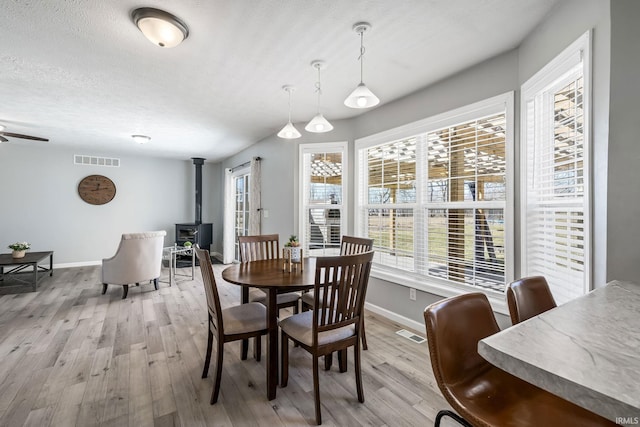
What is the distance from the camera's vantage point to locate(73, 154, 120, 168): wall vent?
6.05 m

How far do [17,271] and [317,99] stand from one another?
238 inches

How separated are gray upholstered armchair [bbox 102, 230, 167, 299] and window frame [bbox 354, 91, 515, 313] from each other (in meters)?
2.95

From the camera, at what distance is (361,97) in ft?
6.45

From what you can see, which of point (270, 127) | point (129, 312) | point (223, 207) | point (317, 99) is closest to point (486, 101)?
point (317, 99)

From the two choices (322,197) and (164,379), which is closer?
(164,379)

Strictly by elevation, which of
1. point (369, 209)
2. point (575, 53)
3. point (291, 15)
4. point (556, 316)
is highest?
point (291, 15)

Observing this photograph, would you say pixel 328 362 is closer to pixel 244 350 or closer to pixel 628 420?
pixel 244 350

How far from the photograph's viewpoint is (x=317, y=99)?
3.23 meters

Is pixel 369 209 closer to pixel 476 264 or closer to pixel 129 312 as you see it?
pixel 476 264

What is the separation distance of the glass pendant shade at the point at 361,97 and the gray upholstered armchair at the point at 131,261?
137 inches

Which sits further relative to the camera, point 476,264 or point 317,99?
point 317,99

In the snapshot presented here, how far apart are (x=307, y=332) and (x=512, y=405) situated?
47.6 inches

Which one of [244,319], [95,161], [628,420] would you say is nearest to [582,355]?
[628,420]

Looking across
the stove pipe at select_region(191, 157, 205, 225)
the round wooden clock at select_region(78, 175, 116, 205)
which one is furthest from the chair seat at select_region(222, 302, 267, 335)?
the round wooden clock at select_region(78, 175, 116, 205)
